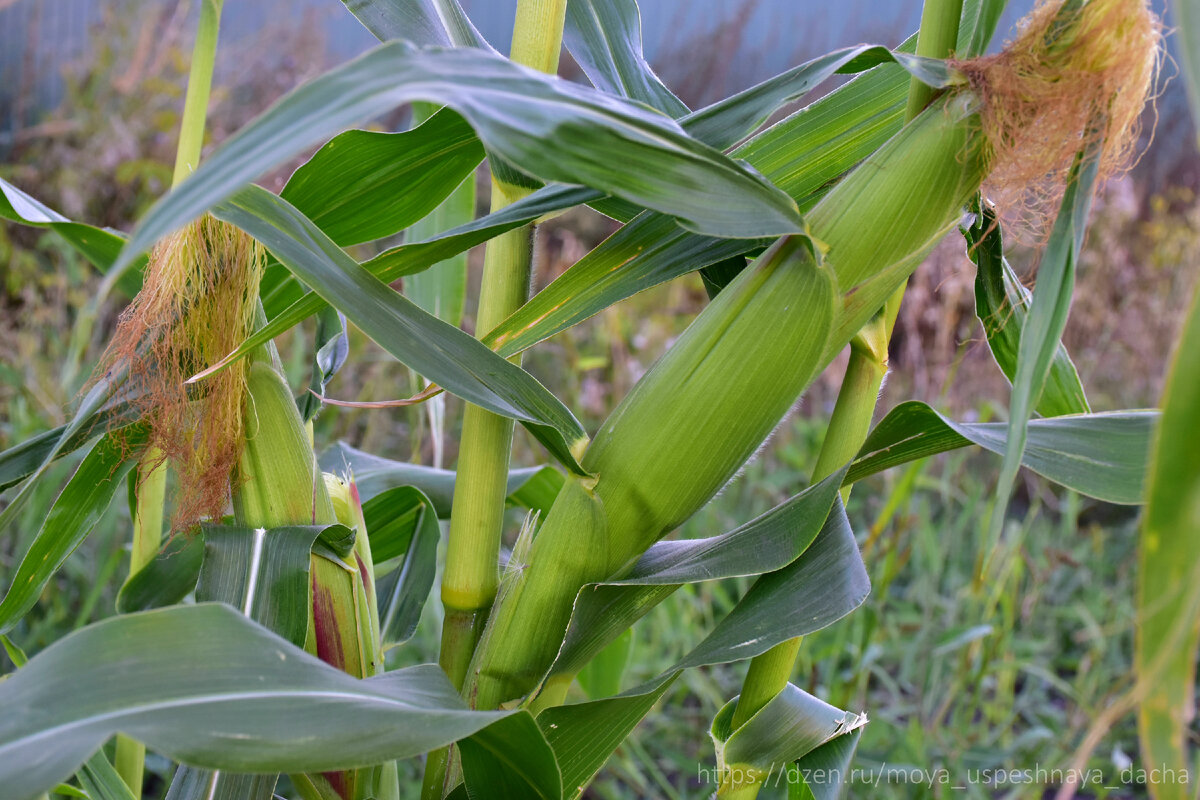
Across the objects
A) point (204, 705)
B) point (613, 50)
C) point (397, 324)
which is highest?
point (613, 50)

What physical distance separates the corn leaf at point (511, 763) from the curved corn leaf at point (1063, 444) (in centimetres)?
22

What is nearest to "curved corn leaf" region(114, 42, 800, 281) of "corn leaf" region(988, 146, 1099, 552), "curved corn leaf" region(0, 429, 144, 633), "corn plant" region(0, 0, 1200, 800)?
"corn plant" region(0, 0, 1200, 800)

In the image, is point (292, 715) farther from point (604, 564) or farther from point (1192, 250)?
point (1192, 250)

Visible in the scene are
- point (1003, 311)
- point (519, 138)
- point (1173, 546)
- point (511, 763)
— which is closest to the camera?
point (1173, 546)

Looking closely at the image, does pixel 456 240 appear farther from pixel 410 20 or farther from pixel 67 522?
pixel 67 522

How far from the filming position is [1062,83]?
380 millimetres

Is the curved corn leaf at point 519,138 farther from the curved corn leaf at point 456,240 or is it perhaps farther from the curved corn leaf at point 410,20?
the curved corn leaf at point 410,20

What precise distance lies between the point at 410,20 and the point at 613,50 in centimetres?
13

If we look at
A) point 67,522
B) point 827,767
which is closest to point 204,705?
point 67,522

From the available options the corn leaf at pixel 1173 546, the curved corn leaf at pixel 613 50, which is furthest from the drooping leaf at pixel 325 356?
the corn leaf at pixel 1173 546

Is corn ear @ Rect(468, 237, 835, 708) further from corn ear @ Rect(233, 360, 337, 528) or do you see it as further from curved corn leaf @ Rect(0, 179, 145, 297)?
curved corn leaf @ Rect(0, 179, 145, 297)

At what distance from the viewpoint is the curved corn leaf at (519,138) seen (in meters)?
0.26

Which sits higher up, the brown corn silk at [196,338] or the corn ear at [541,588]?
the brown corn silk at [196,338]

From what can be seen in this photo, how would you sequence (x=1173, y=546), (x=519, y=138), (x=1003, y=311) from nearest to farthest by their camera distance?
(x=1173, y=546) < (x=519, y=138) < (x=1003, y=311)
